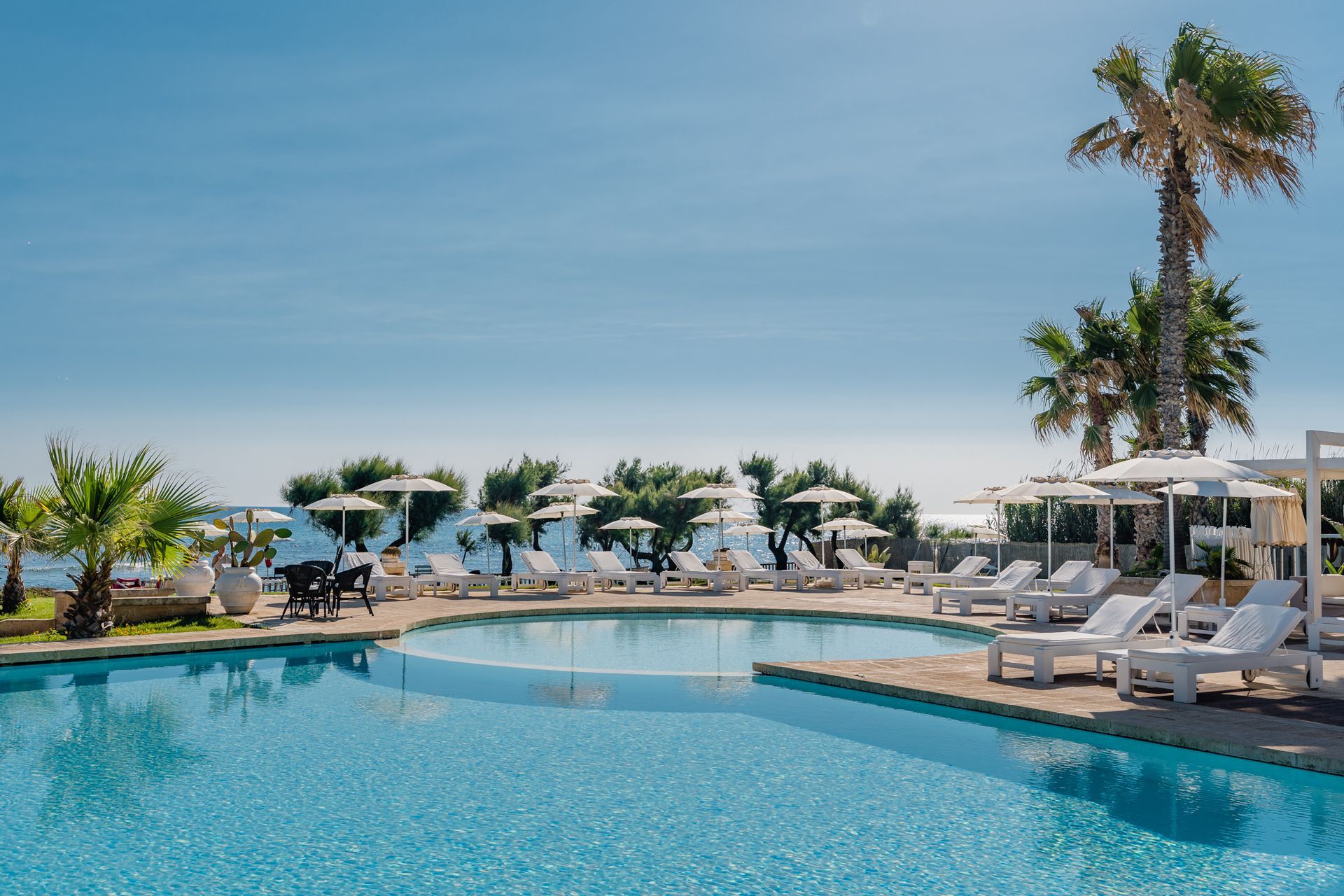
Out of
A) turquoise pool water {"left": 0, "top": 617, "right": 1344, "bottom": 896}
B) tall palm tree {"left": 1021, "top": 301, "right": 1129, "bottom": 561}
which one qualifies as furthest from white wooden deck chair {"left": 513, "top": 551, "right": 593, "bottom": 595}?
tall palm tree {"left": 1021, "top": 301, "right": 1129, "bottom": 561}

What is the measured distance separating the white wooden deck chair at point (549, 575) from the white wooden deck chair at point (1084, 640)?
10.6m

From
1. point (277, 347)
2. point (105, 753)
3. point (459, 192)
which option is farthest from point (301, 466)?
point (105, 753)

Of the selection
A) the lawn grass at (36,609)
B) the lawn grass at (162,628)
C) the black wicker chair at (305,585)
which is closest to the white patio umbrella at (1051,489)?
the black wicker chair at (305,585)

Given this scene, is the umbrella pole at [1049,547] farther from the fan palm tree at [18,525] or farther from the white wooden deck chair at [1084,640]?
the fan palm tree at [18,525]

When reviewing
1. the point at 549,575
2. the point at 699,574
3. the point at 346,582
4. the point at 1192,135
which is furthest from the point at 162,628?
the point at 1192,135

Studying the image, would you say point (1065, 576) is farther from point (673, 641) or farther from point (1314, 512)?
point (673, 641)

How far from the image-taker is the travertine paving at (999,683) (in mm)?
7094

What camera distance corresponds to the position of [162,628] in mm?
12992

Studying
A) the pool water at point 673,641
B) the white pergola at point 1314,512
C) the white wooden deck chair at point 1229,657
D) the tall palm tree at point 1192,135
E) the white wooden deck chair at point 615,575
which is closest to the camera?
the white wooden deck chair at point 1229,657

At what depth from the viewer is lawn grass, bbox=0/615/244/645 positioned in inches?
471

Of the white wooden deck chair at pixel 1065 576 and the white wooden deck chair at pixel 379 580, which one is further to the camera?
the white wooden deck chair at pixel 379 580

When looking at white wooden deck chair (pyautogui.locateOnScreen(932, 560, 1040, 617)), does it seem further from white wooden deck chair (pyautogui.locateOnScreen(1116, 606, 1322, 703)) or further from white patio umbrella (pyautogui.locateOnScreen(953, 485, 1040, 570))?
white wooden deck chair (pyautogui.locateOnScreen(1116, 606, 1322, 703))

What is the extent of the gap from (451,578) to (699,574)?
16.2 feet

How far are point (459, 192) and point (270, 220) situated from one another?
4.07 meters
